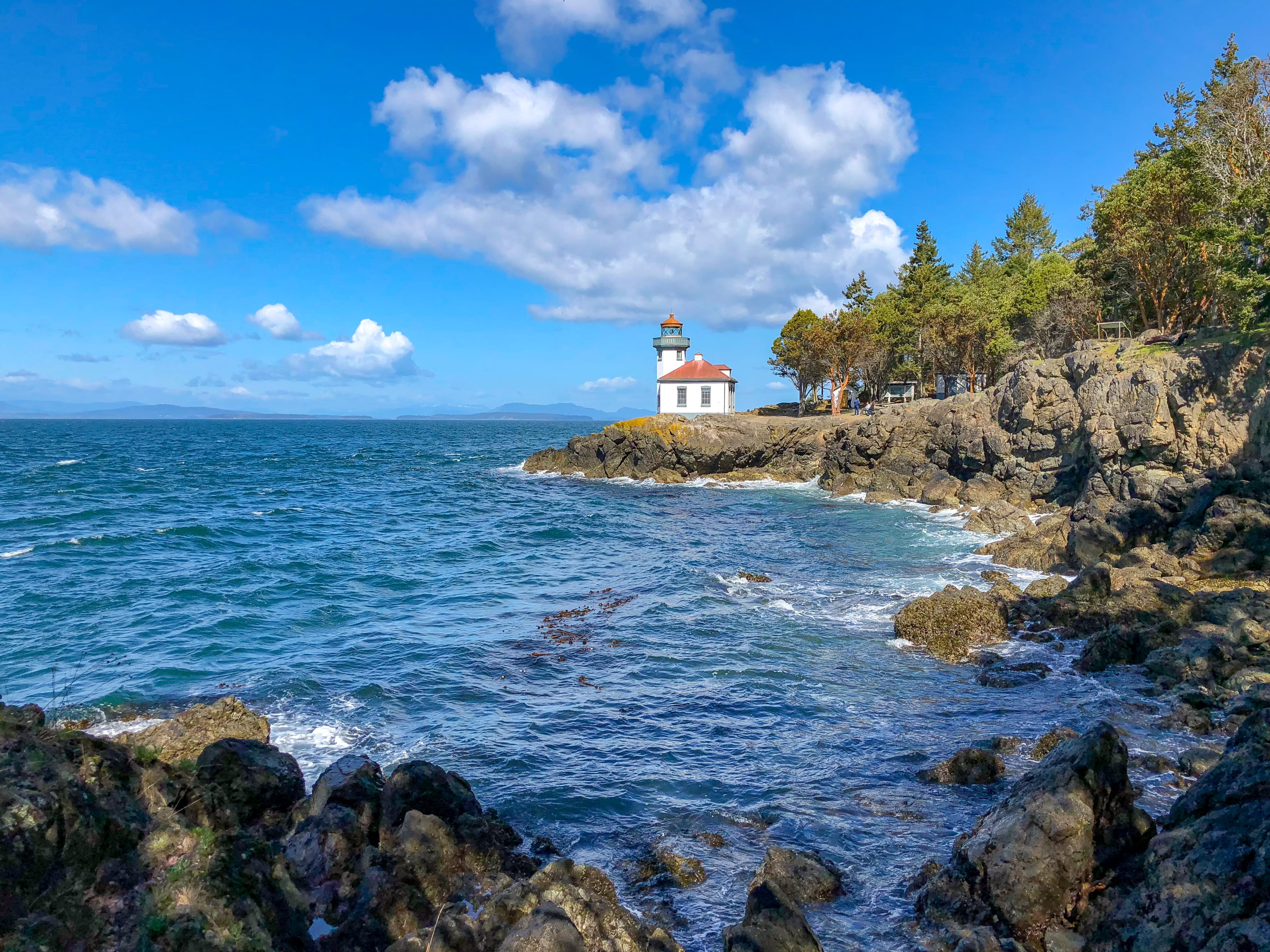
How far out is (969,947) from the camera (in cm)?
745

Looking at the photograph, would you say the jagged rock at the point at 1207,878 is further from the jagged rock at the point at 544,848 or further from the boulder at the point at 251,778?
the boulder at the point at 251,778

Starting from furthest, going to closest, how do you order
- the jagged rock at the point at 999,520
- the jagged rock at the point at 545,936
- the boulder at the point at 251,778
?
the jagged rock at the point at 999,520, the boulder at the point at 251,778, the jagged rock at the point at 545,936

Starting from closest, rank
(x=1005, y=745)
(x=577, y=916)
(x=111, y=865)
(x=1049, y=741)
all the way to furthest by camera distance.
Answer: (x=111, y=865), (x=577, y=916), (x=1049, y=741), (x=1005, y=745)

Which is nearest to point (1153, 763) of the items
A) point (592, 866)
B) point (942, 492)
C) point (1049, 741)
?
point (1049, 741)

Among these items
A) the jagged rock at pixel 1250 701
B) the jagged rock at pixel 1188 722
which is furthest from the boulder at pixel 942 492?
the jagged rock at pixel 1188 722

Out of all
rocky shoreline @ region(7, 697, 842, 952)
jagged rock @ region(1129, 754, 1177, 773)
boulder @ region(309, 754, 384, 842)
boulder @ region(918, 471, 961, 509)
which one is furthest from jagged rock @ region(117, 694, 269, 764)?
boulder @ region(918, 471, 961, 509)

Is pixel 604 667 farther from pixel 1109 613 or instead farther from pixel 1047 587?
pixel 1047 587

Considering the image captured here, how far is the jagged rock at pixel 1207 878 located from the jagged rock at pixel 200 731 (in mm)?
11526

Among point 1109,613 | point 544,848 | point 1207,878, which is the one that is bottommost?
point 544,848

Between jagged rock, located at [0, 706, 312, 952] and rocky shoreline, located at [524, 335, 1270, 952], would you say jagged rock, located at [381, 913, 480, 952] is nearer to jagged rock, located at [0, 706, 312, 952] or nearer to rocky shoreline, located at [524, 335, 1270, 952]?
jagged rock, located at [0, 706, 312, 952]

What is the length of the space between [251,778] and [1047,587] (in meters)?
21.1

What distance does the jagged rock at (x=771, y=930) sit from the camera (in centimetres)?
736

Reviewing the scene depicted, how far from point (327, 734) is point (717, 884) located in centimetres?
885

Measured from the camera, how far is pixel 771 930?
7523 mm
